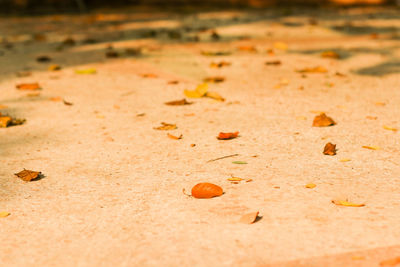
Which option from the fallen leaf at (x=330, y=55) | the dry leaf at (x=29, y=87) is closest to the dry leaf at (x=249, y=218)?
the dry leaf at (x=29, y=87)

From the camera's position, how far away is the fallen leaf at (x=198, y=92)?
412 centimetres

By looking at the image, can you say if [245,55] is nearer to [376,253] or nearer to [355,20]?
[355,20]

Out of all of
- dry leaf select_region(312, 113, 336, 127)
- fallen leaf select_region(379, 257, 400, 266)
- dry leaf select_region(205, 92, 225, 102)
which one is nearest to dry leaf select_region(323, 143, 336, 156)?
dry leaf select_region(312, 113, 336, 127)

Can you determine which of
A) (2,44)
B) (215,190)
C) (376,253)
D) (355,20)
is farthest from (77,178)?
(355,20)

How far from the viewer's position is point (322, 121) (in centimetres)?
329

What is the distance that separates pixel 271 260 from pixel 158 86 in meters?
2.96

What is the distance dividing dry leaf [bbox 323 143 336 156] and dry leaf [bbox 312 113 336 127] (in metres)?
0.49

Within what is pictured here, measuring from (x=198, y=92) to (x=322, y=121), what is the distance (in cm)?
111

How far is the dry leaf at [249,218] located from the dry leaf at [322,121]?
1325mm

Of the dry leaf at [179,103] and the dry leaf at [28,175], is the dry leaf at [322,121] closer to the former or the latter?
the dry leaf at [179,103]

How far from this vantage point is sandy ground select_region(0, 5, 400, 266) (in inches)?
75.1

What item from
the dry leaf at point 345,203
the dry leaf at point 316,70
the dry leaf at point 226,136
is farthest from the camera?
the dry leaf at point 316,70

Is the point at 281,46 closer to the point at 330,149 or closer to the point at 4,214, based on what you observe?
the point at 330,149

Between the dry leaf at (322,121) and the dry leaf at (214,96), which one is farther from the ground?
the dry leaf at (322,121)
